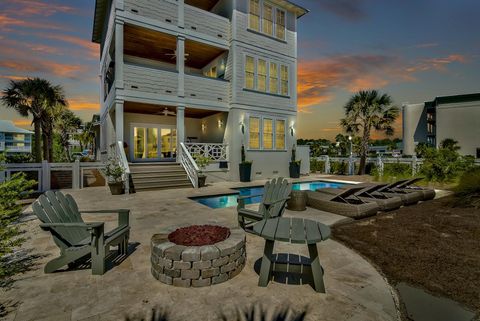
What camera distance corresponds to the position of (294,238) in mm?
2617

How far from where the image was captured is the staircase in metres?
11.0

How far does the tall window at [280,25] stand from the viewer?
16.2m

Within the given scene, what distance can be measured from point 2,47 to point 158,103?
12128 millimetres

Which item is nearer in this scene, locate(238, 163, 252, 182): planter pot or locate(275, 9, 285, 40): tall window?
locate(238, 163, 252, 182): planter pot

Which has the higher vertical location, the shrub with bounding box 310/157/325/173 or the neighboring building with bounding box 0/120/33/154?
the neighboring building with bounding box 0/120/33/154

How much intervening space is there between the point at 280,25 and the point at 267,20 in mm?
1142

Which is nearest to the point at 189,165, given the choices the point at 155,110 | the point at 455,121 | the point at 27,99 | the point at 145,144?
the point at 155,110

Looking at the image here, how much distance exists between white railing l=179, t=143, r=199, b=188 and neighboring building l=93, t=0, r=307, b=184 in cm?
100

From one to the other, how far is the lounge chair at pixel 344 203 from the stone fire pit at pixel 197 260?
13.3ft

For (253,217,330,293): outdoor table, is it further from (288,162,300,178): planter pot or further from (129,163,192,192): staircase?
(288,162,300,178): planter pot

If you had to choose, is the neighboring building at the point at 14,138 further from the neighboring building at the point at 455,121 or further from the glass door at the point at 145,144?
the neighboring building at the point at 455,121

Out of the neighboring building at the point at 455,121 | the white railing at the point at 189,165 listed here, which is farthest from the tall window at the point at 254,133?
the neighboring building at the point at 455,121

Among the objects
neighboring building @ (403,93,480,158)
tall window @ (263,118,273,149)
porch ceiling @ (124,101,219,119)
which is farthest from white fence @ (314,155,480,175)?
neighboring building @ (403,93,480,158)

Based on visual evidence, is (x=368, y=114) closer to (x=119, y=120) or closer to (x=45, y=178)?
(x=119, y=120)
